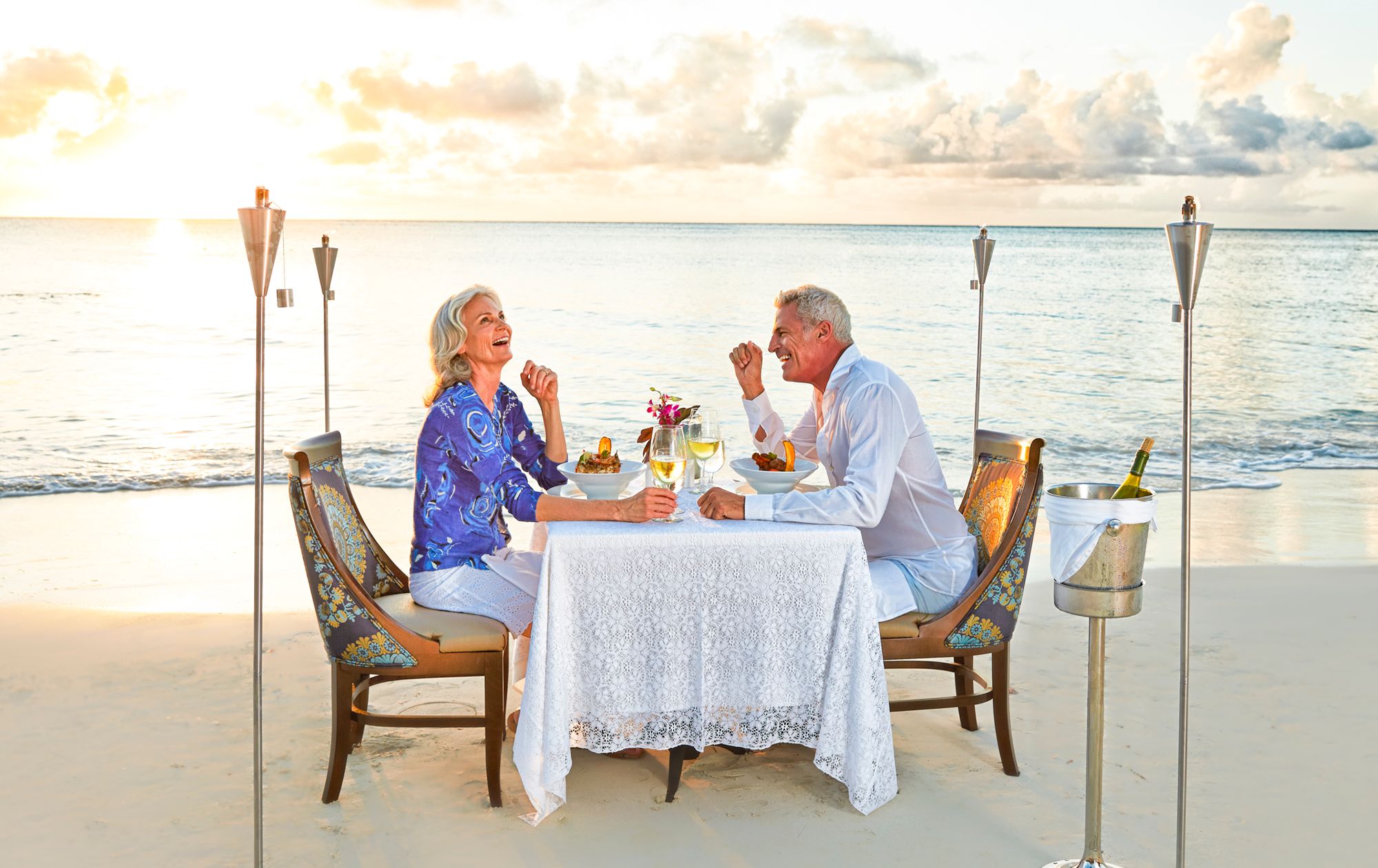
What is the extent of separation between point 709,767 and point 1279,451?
912cm

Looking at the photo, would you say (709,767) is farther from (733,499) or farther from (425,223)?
(425,223)

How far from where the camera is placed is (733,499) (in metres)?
2.97

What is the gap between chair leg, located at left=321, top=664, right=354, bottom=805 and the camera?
123 inches

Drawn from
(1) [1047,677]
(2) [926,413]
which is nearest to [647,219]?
(2) [926,413]

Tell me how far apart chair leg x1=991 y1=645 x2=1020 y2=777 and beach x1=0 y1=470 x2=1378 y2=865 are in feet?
0.16

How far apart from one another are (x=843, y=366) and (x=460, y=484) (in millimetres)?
1112

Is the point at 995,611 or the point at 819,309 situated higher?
the point at 819,309

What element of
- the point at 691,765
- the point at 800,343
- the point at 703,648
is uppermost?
the point at 800,343

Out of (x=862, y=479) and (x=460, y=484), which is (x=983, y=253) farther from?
(x=460, y=484)

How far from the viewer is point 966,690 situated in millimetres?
3709

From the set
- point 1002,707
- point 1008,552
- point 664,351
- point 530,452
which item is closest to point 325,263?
point 530,452

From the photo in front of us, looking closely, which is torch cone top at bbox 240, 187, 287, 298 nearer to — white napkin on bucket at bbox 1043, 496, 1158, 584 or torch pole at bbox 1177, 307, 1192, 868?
white napkin on bucket at bbox 1043, 496, 1158, 584

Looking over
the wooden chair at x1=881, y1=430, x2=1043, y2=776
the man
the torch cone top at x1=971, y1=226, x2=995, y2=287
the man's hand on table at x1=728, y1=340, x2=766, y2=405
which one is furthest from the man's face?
the torch cone top at x1=971, y1=226, x2=995, y2=287

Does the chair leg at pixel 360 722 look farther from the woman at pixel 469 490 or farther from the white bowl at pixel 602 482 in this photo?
the white bowl at pixel 602 482
